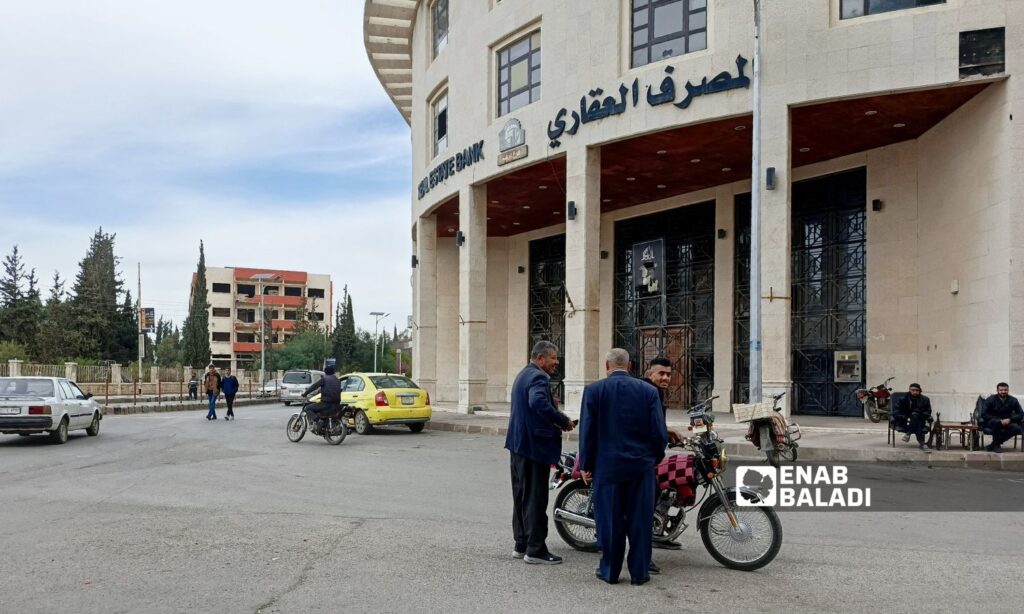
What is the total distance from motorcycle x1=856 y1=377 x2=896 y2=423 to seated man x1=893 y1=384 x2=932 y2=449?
5.96 meters

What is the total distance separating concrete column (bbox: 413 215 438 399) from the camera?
1303 inches

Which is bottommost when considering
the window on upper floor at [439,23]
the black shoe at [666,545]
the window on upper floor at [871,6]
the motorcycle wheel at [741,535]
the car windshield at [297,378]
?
the car windshield at [297,378]

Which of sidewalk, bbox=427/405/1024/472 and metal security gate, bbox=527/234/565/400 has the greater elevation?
metal security gate, bbox=527/234/565/400

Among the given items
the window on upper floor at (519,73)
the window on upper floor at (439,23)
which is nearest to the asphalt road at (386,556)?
the window on upper floor at (519,73)

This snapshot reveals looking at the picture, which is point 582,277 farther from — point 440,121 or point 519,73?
point 440,121

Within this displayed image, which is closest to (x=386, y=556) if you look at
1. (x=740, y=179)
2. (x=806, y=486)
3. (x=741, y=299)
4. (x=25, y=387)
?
(x=806, y=486)

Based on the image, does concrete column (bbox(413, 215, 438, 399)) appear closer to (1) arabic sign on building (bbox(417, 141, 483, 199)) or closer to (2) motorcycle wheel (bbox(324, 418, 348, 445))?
(1) arabic sign on building (bbox(417, 141, 483, 199))

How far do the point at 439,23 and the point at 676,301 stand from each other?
1387 cm

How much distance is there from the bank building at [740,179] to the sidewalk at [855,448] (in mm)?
1662

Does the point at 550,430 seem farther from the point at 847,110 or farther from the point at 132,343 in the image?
the point at 132,343

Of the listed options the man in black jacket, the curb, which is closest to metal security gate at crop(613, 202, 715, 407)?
the curb

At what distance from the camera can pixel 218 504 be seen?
377 inches

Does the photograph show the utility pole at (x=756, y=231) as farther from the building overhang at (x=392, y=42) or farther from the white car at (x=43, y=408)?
the building overhang at (x=392, y=42)

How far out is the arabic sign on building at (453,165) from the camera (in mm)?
28000
